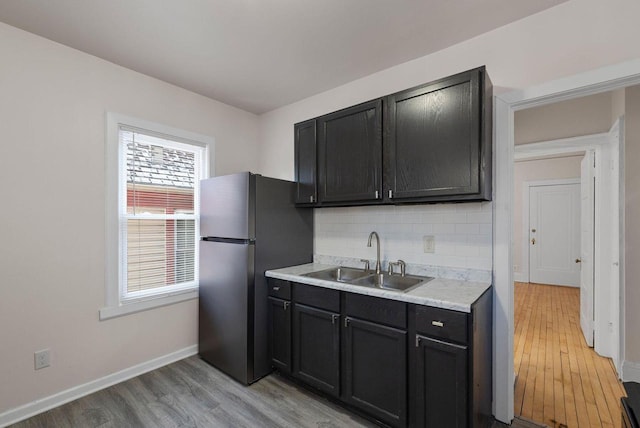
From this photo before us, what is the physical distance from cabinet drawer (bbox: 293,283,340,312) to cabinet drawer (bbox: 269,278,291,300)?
0.24ft

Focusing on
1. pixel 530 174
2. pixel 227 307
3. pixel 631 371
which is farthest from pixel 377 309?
pixel 530 174

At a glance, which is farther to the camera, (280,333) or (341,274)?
(341,274)

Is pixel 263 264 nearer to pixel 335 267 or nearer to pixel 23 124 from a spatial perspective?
pixel 335 267

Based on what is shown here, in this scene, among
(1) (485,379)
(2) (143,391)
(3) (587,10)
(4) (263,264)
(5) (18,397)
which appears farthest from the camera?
(4) (263,264)

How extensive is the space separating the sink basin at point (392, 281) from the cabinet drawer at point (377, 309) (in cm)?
35

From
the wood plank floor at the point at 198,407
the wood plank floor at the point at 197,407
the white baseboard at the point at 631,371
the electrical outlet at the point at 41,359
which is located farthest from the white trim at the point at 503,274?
the electrical outlet at the point at 41,359

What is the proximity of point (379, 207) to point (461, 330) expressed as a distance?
1291 millimetres

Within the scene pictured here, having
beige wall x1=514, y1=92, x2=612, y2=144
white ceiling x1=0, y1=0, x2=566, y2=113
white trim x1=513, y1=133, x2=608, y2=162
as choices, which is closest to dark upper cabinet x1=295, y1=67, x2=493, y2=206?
white ceiling x1=0, y1=0, x2=566, y2=113

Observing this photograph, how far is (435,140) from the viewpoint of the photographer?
6.50ft

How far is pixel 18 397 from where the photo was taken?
203cm

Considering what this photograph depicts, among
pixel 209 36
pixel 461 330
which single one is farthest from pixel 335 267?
pixel 209 36

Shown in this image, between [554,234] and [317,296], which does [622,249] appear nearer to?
[317,296]

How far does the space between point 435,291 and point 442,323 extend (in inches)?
10.0

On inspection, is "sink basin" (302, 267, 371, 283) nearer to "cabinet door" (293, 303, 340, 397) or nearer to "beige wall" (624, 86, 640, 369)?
"cabinet door" (293, 303, 340, 397)
